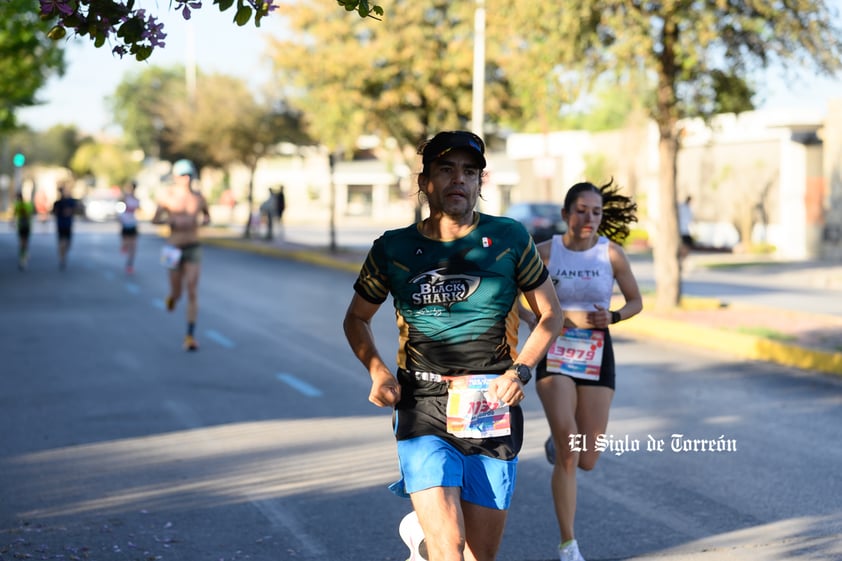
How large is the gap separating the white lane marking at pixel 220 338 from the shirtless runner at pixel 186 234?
0.44m

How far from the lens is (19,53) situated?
30266 mm

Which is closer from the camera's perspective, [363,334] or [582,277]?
[363,334]

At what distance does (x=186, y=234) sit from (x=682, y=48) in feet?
24.9

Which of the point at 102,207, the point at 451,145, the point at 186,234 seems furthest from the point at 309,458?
the point at 102,207

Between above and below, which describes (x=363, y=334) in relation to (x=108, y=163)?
below

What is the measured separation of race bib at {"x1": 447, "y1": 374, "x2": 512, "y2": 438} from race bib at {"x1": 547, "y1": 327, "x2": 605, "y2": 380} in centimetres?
187

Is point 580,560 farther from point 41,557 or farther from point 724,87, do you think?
point 724,87

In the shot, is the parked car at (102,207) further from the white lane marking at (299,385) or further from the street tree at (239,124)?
the white lane marking at (299,385)

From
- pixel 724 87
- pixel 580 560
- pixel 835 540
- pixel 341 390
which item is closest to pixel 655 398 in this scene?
pixel 341 390

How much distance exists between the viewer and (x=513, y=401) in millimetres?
4266

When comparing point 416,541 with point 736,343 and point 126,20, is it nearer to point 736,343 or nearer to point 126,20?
point 126,20

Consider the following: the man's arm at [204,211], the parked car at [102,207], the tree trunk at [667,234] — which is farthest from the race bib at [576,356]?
the parked car at [102,207]

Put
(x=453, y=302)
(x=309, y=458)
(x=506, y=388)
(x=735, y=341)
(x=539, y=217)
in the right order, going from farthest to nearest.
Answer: (x=539, y=217) → (x=735, y=341) → (x=309, y=458) → (x=453, y=302) → (x=506, y=388)

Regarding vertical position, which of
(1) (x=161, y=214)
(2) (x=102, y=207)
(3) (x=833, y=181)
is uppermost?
(3) (x=833, y=181)
